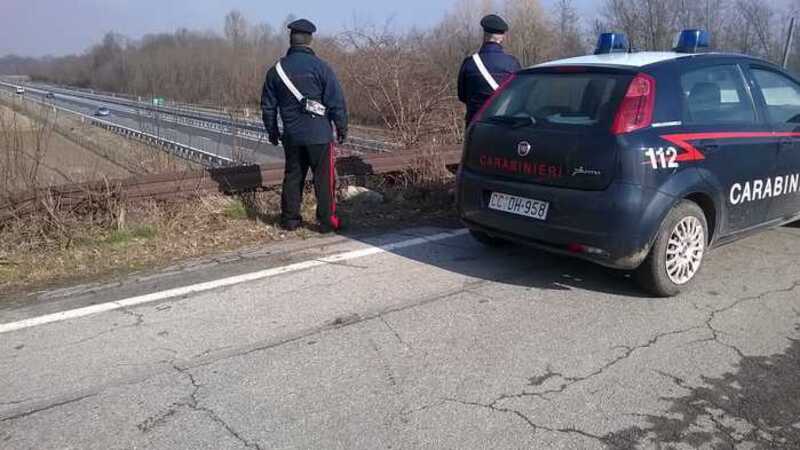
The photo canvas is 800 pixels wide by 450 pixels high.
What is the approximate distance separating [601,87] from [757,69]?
5.48 ft

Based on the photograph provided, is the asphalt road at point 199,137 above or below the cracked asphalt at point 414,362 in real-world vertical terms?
above

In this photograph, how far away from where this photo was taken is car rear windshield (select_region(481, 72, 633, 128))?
13.6ft

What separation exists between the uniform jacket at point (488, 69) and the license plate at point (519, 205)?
81.8 inches

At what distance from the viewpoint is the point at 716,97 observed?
4559 mm

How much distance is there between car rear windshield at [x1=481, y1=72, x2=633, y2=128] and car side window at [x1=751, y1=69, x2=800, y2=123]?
1.57 m

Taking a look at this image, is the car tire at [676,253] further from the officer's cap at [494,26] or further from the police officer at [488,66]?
the officer's cap at [494,26]

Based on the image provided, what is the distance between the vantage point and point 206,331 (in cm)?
385

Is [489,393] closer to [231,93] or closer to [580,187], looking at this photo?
[580,187]

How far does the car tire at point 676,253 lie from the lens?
13.8 ft

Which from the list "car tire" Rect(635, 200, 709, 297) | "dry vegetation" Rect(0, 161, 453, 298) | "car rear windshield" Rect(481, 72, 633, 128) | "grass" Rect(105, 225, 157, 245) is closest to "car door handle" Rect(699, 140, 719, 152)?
"car tire" Rect(635, 200, 709, 297)

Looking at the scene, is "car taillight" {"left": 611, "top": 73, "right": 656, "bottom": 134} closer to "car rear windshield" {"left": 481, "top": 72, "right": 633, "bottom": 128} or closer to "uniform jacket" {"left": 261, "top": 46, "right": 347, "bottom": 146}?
"car rear windshield" {"left": 481, "top": 72, "right": 633, "bottom": 128}

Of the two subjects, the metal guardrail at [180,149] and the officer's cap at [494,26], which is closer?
the officer's cap at [494,26]

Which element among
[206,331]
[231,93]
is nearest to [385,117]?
[231,93]

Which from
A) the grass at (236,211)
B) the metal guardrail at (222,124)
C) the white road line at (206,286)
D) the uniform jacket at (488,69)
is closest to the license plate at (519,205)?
the white road line at (206,286)
